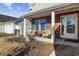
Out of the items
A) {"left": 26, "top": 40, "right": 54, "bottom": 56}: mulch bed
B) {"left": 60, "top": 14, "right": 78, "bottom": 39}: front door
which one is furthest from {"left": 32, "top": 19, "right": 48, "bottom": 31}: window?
{"left": 26, "top": 40, "right": 54, "bottom": 56}: mulch bed

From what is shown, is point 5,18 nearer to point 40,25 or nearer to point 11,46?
point 11,46

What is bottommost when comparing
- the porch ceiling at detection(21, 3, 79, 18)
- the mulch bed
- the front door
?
the mulch bed

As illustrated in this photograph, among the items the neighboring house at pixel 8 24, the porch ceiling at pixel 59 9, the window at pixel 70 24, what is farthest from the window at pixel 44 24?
the neighboring house at pixel 8 24

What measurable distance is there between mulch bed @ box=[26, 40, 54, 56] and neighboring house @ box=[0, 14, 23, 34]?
1.03 meters

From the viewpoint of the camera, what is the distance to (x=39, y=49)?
21.9 feet

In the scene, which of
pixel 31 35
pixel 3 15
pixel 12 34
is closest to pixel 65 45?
pixel 31 35

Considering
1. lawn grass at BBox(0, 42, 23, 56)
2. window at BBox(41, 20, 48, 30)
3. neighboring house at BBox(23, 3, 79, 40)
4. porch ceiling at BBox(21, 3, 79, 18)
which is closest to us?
lawn grass at BBox(0, 42, 23, 56)

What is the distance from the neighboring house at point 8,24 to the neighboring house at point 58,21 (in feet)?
2.38

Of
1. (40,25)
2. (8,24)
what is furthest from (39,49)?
(40,25)

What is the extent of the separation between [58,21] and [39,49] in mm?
2510

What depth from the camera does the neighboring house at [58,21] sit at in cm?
Result: 776

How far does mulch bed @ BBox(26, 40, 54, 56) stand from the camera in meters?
6.41

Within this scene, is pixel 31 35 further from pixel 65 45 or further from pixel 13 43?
pixel 65 45

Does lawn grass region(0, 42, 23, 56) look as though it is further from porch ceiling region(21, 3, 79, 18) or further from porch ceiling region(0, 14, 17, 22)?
porch ceiling region(21, 3, 79, 18)
